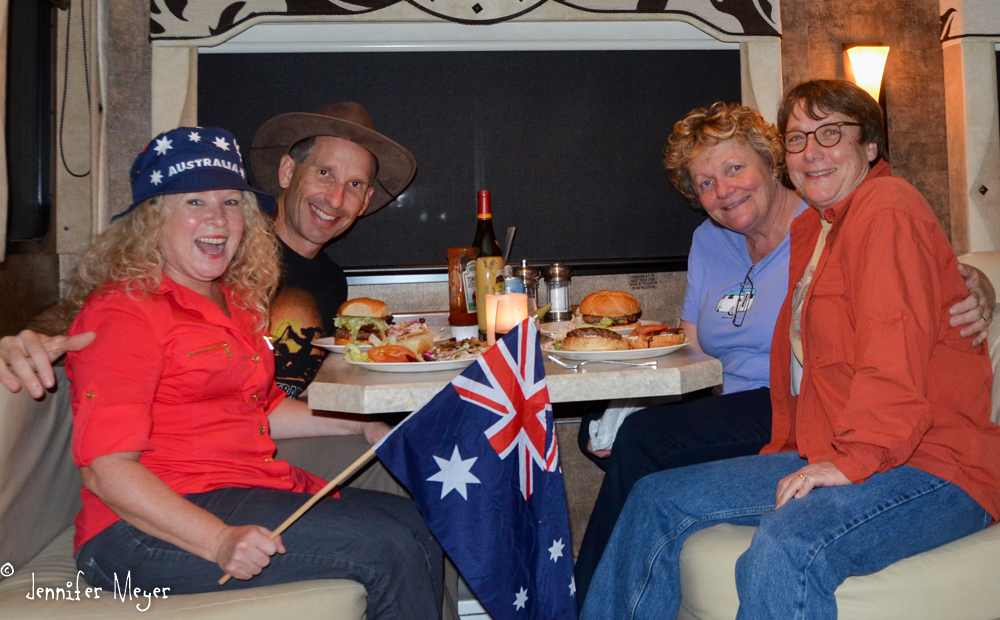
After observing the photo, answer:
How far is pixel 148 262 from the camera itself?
153 centimetres

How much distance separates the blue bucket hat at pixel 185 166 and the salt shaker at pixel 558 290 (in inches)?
44.5

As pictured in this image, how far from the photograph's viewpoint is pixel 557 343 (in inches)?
70.3

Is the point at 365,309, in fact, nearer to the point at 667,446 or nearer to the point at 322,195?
the point at 322,195

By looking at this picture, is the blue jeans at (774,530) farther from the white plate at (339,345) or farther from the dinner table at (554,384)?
the white plate at (339,345)

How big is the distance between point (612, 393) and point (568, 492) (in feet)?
6.18

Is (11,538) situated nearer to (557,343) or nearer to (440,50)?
(557,343)

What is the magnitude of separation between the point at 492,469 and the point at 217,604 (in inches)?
22.2

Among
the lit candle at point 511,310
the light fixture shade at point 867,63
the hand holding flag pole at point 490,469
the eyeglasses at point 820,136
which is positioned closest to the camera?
the hand holding flag pole at point 490,469

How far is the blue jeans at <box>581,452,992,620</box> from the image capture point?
1.33 meters

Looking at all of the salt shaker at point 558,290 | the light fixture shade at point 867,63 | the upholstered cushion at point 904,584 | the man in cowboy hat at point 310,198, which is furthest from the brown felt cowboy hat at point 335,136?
the light fixture shade at point 867,63

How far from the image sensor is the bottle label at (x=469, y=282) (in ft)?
7.30

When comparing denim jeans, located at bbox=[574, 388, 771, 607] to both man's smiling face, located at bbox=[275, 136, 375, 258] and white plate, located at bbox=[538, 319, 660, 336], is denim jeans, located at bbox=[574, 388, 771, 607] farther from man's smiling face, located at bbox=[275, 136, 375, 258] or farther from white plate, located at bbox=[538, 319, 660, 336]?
man's smiling face, located at bbox=[275, 136, 375, 258]

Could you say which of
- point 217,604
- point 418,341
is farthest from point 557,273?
point 217,604

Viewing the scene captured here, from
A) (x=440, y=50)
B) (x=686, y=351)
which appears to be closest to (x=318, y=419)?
(x=686, y=351)
